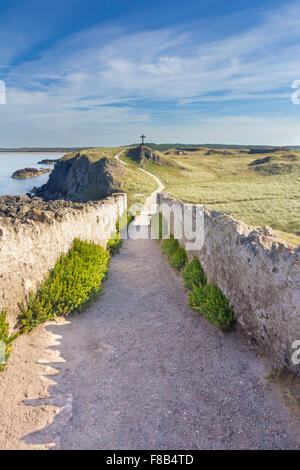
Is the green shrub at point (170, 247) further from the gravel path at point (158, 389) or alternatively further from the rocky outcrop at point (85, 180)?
the rocky outcrop at point (85, 180)

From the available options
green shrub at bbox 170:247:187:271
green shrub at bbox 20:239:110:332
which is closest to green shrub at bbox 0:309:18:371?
green shrub at bbox 20:239:110:332

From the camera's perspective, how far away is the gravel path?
12.7ft

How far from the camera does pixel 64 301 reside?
22.4 ft

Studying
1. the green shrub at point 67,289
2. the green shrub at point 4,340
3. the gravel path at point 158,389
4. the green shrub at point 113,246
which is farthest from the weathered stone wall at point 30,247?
the green shrub at point 113,246

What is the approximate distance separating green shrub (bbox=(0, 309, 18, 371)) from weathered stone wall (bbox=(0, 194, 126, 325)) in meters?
0.39

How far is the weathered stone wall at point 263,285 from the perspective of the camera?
4.34 m

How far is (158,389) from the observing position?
4.87 m

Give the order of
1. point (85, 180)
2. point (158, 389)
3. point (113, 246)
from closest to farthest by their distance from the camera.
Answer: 1. point (158, 389)
2. point (113, 246)
3. point (85, 180)

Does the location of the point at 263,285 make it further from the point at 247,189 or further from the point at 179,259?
the point at 247,189

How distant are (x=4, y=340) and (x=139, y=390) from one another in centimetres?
245

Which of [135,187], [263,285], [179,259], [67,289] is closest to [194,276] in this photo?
[179,259]

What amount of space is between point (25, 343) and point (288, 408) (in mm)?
4533
